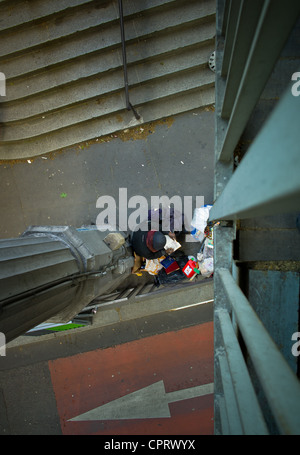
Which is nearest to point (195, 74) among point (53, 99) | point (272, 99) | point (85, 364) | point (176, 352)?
point (53, 99)

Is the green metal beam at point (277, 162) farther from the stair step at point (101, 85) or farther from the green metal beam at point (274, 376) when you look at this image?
the stair step at point (101, 85)

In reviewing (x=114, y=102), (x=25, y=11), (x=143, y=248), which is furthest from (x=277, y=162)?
(x=25, y=11)

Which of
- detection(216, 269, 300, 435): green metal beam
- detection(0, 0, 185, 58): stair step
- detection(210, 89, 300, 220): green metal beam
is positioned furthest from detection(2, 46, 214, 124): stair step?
detection(210, 89, 300, 220): green metal beam

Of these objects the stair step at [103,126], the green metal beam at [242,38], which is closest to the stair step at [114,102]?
the stair step at [103,126]

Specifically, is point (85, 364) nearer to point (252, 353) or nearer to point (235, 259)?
point (235, 259)

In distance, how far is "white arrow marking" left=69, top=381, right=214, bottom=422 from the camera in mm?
5824

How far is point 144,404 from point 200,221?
A: 4082 mm

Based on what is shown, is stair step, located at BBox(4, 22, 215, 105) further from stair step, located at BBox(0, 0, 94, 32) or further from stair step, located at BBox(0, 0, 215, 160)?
stair step, located at BBox(0, 0, 94, 32)

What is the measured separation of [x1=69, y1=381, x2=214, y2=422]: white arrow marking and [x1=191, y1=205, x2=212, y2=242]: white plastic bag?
127 inches

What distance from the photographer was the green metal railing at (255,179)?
66cm

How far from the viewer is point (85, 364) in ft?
19.9

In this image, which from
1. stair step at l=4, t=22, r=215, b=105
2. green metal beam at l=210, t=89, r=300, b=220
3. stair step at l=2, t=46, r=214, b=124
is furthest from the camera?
stair step at l=2, t=46, r=214, b=124
